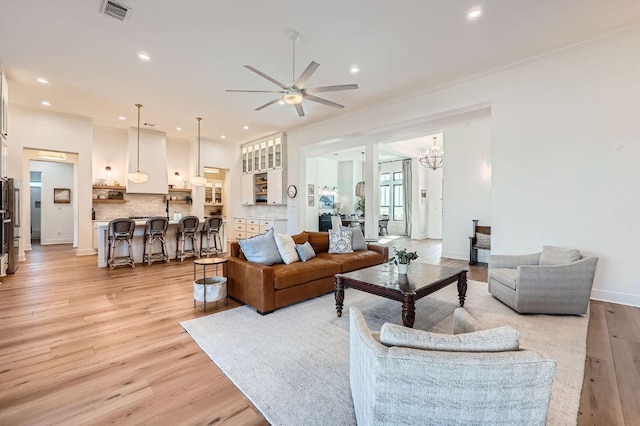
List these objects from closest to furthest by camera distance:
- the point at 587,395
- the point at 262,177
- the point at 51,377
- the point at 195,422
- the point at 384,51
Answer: the point at 195,422, the point at 587,395, the point at 51,377, the point at 384,51, the point at 262,177

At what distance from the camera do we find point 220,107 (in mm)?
6637

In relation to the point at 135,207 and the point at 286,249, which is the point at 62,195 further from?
the point at 286,249

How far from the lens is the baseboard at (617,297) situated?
3684 millimetres

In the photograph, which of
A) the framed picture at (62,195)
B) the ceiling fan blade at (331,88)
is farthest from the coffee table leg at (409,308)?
the framed picture at (62,195)

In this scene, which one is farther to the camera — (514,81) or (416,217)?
(416,217)

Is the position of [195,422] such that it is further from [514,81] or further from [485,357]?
[514,81]

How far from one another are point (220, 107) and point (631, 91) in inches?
271

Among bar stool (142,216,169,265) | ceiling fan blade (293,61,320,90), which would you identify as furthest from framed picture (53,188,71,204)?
ceiling fan blade (293,61,320,90)

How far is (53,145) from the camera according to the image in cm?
704

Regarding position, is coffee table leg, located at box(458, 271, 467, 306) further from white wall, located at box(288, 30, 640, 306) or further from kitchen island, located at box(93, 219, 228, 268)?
kitchen island, located at box(93, 219, 228, 268)

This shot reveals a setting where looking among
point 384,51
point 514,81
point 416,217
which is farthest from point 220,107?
point 416,217

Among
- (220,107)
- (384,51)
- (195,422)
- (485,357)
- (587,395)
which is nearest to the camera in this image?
(485,357)

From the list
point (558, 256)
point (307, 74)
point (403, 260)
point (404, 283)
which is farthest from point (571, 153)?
point (307, 74)

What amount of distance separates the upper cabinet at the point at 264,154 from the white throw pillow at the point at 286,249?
16.1 ft
